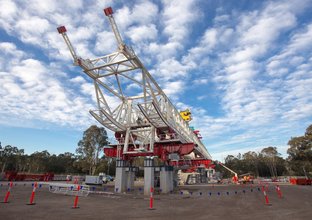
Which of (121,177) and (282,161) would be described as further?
(282,161)

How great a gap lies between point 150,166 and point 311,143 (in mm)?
48150

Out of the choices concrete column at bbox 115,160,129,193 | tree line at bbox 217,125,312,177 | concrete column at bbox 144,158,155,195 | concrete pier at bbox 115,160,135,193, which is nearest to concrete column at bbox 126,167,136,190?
concrete pier at bbox 115,160,135,193

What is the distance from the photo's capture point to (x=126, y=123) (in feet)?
84.7

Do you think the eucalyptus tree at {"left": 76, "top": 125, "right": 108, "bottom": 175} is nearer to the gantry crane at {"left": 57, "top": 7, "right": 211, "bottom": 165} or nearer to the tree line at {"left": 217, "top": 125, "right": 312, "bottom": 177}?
the gantry crane at {"left": 57, "top": 7, "right": 211, "bottom": 165}

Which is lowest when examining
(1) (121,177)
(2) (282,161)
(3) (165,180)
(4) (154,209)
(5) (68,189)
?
(4) (154,209)

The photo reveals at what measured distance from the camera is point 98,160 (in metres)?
60.5

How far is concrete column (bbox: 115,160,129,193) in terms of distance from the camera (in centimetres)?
2444

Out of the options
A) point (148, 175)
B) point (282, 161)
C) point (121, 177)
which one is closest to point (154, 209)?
point (148, 175)

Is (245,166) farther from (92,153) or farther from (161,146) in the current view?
(161,146)

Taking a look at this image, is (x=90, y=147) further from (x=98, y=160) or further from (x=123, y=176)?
(x=123, y=176)

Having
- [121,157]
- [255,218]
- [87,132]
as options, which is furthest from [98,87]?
[87,132]

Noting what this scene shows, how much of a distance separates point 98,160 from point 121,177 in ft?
127

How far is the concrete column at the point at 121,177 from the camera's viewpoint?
24.4 meters

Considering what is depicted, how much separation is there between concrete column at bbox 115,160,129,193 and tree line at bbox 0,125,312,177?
32552 millimetres
